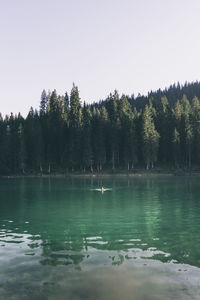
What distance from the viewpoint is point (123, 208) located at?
30.9 meters

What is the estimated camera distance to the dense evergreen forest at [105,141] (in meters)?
109

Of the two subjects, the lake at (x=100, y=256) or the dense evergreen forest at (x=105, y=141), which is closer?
the lake at (x=100, y=256)

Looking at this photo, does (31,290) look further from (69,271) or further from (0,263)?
(0,263)

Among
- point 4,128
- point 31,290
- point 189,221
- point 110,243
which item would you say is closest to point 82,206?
point 189,221

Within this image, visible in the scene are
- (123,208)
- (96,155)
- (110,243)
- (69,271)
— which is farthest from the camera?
(96,155)

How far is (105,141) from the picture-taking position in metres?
116

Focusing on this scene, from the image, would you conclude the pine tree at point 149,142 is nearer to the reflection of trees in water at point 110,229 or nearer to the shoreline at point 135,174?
the shoreline at point 135,174

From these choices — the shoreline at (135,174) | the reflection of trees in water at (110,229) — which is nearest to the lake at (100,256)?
the reflection of trees in water at (110,229)

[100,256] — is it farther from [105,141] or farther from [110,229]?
[105,141]

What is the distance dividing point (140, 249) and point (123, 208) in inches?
610

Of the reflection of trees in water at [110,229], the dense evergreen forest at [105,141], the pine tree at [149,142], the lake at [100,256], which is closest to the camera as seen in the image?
the lake at [100,256]

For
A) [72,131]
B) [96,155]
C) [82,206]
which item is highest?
[72,131]

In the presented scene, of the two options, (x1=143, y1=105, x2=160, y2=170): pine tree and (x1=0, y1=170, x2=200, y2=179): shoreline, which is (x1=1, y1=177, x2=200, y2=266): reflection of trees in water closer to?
(x1=0, y1=170, x2=200, y2=179): shoreline

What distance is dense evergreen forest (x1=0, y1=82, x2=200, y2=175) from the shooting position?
109m
